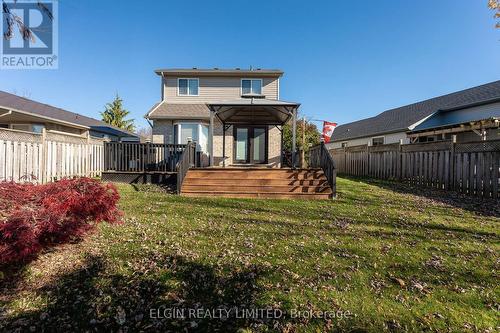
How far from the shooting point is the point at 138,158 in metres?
11.1

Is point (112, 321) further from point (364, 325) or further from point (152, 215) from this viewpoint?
point (152, 215)

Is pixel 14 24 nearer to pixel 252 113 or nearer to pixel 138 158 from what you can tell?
pixel 138 158

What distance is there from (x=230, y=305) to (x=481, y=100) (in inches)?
767

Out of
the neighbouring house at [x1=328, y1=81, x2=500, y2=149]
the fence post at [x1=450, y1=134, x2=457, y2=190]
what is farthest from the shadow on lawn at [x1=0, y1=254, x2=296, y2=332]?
the neighbouring house at [x1=328, y1=81, x2=500, y2=149]

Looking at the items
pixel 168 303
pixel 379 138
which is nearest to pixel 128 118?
pixel 379 138

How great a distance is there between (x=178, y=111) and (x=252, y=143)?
4649mm

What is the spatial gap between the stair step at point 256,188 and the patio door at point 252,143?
6.45m

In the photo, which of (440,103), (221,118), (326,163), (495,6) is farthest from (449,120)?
(221,118)

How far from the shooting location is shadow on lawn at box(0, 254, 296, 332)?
2.51m

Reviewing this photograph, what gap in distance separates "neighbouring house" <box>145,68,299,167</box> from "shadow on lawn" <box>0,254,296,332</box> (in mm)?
10587

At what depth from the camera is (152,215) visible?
6.05 m

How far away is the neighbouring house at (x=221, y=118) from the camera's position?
14.7m

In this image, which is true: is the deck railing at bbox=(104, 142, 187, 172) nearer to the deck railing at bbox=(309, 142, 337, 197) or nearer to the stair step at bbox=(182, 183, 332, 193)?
the stair step at bbox=(182, 183, 332, 193)

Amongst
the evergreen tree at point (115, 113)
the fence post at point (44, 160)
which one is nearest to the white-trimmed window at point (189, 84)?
the fence post at point (44, 160)
